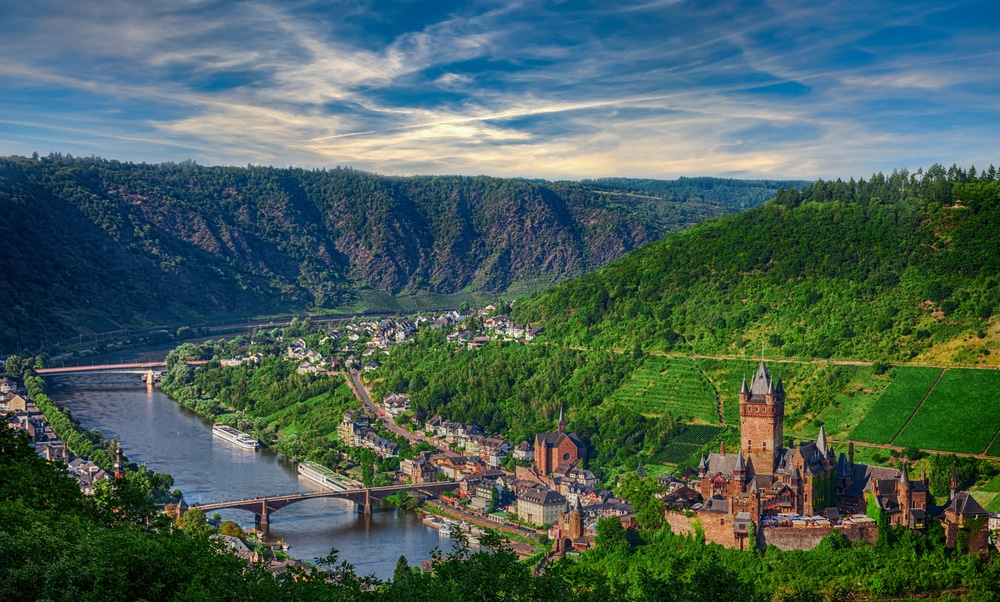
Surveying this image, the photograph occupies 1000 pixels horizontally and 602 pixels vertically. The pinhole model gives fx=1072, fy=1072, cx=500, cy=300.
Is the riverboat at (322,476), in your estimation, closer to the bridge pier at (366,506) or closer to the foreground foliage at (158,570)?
the bridge pier at (366,506)

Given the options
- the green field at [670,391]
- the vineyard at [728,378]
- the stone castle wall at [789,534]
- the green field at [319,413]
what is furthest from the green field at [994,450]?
the green field at [319,413]

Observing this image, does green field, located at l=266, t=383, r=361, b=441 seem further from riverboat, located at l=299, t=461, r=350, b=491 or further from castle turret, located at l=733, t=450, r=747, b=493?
castle turret, located at l=733, t=450, r=747, b=493

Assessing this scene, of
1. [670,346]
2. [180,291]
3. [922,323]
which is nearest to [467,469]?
[670,346]

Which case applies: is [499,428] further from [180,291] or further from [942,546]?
[180,291]

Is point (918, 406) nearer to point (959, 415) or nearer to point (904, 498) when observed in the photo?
point (959, 415)

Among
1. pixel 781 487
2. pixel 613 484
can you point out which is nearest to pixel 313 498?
pixel 613 484
